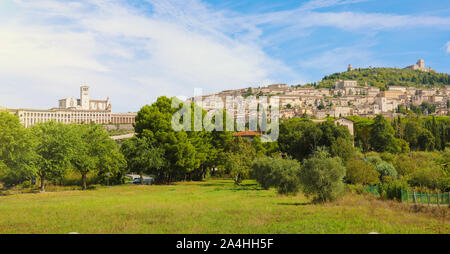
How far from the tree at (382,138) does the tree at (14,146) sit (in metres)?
61.7

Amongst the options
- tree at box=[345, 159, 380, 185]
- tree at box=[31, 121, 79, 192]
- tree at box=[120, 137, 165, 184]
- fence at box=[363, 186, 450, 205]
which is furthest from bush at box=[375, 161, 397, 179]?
tree at box=[31, 121, 79, 192]

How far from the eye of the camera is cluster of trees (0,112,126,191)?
1164 inches

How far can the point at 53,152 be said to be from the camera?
34219mm

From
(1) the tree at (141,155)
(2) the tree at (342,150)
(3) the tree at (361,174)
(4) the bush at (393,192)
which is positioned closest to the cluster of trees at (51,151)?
(1) the tree at (141,155)

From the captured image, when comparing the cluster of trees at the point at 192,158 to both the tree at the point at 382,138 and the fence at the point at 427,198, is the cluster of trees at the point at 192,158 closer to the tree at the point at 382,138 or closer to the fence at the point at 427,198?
the fence at the point at 427,198

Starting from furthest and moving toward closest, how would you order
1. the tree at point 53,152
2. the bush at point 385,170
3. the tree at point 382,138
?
the tree at point 382,138 → the bush at point 385,170 → the tree at point 53,152

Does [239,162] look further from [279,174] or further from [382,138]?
[382,138]

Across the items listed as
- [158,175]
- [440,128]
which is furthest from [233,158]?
[440,128]

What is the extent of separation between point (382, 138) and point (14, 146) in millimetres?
64153

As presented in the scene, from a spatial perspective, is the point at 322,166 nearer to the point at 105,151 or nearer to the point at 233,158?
the point at 233,158

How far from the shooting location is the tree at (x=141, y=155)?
40741 millimetres

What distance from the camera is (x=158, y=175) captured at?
4897 cm

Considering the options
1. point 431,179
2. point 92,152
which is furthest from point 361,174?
point 92,152
